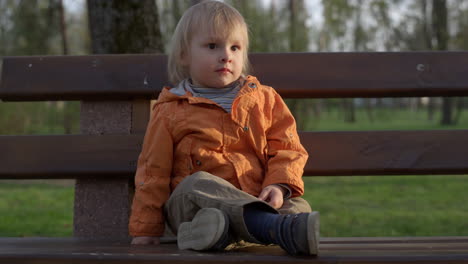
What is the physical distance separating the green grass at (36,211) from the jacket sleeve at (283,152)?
7.92 feet

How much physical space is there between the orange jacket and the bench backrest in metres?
0.26

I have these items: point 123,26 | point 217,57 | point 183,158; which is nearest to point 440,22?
point 123,26

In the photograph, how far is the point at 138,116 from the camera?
2.60 meters

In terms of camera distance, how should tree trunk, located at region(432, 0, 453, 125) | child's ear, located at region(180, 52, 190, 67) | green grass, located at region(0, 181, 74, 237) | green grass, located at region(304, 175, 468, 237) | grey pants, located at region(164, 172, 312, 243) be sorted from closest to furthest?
grey pants, located at region(164, 172, 312, 243) → child's ear, located at region(180, 52, 190, 67) → green grass, located at region(304, 175, 468, 237) → green grass, located at region(0, 181, 74, 237) → tree trunk, located at region(432, 0, 453, 125)

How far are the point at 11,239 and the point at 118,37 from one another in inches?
70.0

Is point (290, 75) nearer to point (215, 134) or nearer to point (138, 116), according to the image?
point (215, 134)

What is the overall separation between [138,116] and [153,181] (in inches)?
19.9

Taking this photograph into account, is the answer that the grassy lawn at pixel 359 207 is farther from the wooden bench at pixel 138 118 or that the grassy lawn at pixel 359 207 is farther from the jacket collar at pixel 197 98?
the jacket collar at pixel 197 98

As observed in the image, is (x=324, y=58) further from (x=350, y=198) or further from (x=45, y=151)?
(x=350, y=198)

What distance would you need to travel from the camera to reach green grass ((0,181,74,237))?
14.5ft

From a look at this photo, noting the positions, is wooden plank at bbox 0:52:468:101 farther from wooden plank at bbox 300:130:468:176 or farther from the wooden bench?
wooden plank at bbox 300:130:468:176

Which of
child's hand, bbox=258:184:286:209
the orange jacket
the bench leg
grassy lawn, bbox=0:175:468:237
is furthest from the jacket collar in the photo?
grassy lawn, bbox=0:175:468:237

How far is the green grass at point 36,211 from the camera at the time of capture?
4.41 metres

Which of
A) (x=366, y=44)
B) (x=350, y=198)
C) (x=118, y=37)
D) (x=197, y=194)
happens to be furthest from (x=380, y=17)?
(x=197, y=194)
